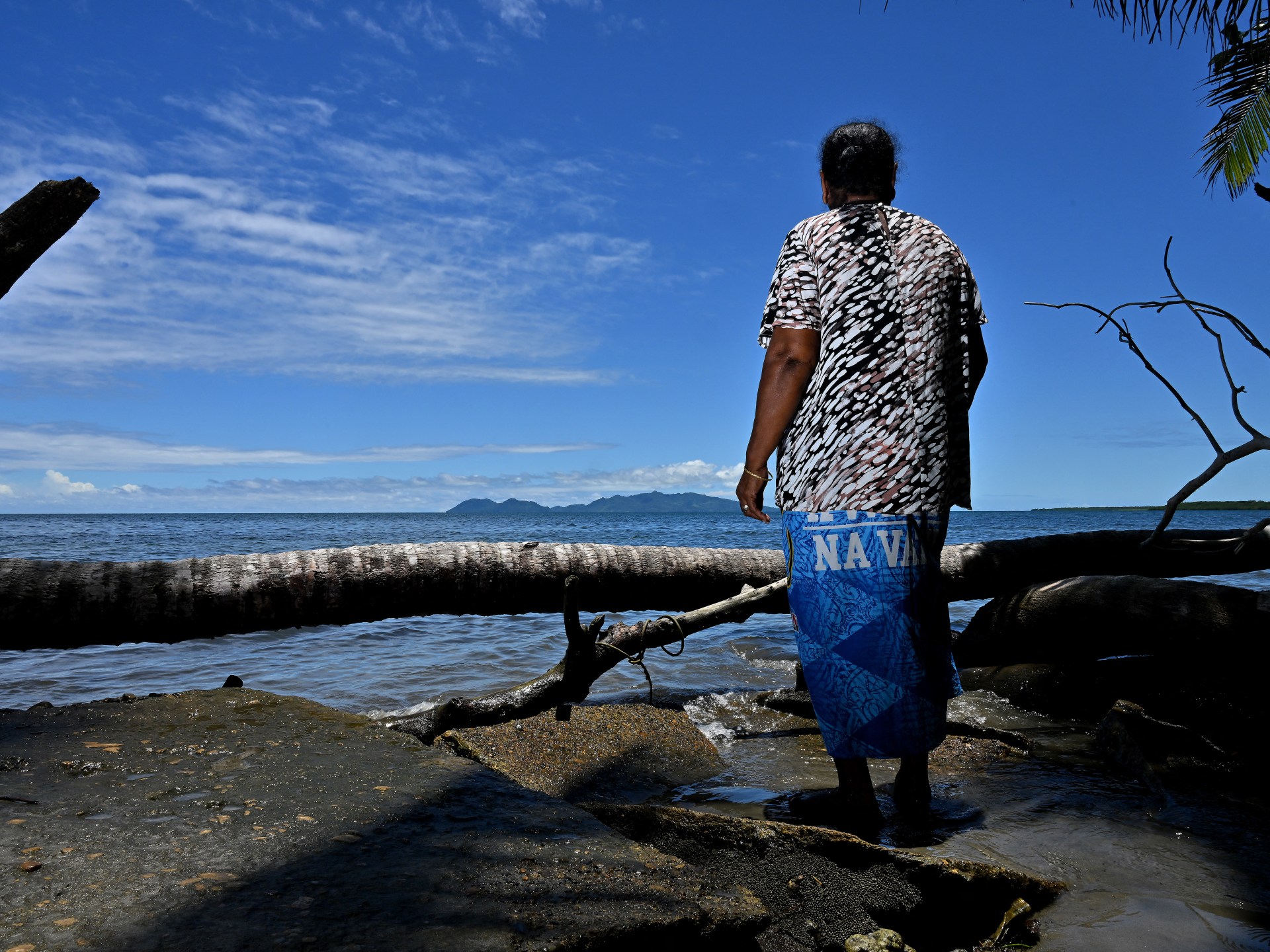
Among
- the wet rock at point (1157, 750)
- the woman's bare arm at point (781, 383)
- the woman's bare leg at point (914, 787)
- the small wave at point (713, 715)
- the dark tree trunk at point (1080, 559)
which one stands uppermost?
the woman's bare arm at point (781, 383)

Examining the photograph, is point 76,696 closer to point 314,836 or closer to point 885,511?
point 314,836

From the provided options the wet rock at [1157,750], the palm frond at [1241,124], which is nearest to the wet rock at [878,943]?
the wet rock at [1157,750]

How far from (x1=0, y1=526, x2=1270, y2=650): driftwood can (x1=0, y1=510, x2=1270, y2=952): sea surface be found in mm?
705

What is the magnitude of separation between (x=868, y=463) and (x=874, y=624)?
0.54 m

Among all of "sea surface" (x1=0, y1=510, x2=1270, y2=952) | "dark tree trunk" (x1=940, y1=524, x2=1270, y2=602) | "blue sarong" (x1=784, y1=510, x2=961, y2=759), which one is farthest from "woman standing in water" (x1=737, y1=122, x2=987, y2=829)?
"dark tree trunk" (x1=940, y1=524, x2=1270, y2=602)

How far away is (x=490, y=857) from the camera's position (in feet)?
5.98

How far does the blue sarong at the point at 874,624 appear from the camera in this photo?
8.72 ft

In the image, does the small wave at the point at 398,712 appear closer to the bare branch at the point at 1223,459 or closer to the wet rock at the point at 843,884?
the wet rock at the point at 843,884

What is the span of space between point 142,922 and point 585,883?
851mm

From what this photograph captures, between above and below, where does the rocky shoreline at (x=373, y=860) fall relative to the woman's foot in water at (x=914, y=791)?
above

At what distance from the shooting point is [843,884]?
2.11m

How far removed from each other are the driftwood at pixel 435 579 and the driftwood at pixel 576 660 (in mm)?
467

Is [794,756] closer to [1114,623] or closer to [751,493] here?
[751,493]

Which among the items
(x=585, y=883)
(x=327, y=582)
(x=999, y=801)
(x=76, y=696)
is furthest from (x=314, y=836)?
(x=76, y=696)
